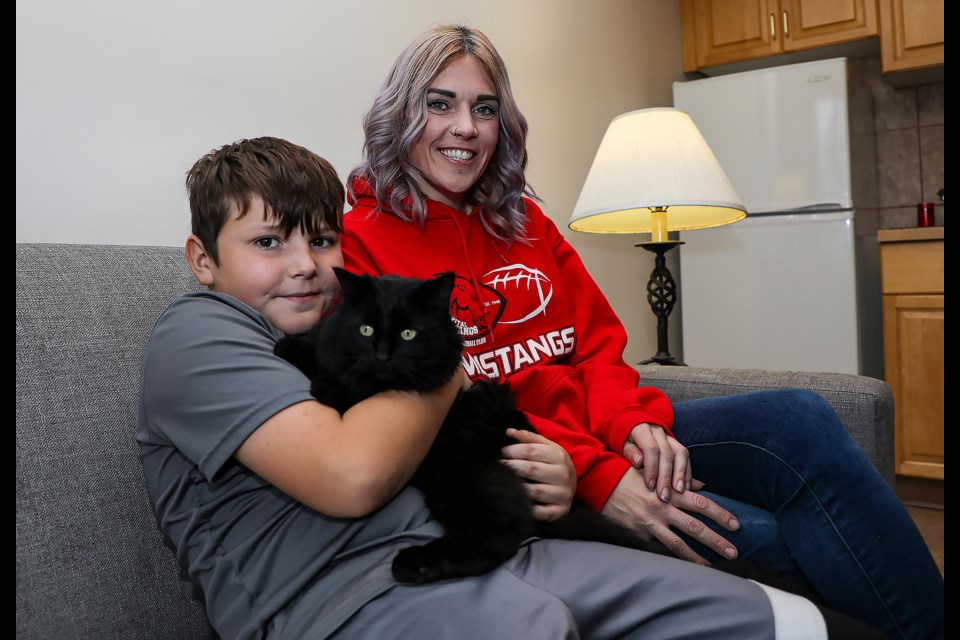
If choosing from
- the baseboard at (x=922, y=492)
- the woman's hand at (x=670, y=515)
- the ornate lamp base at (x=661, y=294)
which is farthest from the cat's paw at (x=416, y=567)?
the baseboard at (x=922, y=492)

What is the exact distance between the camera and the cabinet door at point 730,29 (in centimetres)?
355

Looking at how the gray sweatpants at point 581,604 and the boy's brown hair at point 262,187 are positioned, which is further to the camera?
the boy's brown hair at point 262,187

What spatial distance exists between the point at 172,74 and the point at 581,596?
4.53 feet

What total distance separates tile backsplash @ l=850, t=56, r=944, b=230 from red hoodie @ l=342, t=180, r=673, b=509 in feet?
9.37

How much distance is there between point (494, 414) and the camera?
1.06 meters

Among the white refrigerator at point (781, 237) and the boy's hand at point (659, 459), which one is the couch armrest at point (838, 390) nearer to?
the boy's hand at point (659, 459)

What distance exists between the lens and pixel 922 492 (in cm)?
324

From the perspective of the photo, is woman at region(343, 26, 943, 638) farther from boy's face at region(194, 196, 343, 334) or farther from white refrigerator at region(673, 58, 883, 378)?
white refrigerator at region(673, 58, 883, 378)

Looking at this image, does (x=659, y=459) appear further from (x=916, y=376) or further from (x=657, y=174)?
(x=916, y=376)

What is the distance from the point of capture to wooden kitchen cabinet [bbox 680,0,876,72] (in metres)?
3.36

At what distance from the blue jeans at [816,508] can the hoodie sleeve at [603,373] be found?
4.5 inches

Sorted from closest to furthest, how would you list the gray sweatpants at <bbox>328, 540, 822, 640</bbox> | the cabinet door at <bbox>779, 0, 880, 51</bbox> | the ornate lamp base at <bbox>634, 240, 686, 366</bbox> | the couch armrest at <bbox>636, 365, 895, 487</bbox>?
1. the gray sweatpants at <bbox>328, 540, 822, 640</bbox>
2. the couch armrest at <bbox>636, 365, 895, 487</bbox>
3. the ornate lamp base at <bbox>634, 240, 686, 366</bbox>
4. the cabinet door at <bbox>779, 0, 880, 51</bbox>

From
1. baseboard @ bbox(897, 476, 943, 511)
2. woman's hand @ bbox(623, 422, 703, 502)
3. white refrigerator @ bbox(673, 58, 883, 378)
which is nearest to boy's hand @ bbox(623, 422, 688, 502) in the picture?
woman's hand @ bbox(623, 422, 703, 502)

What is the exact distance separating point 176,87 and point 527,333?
0.96m
